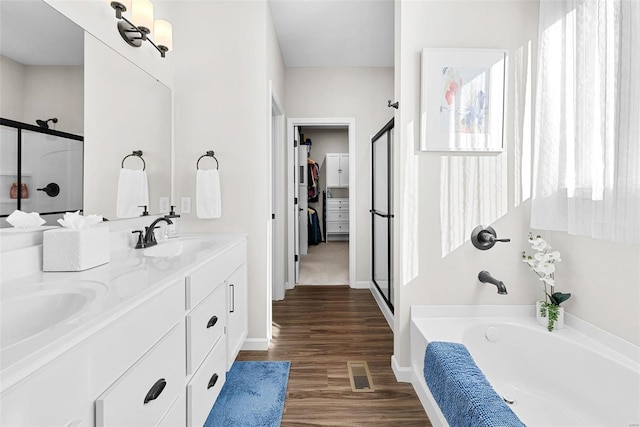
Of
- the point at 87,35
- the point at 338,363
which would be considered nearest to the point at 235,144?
the point at 87,35

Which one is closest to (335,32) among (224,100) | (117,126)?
(224,100)

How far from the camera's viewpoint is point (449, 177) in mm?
1934

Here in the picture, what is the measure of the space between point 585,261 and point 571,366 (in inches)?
20.7

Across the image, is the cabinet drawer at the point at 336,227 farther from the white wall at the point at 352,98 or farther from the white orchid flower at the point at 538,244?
the white orchid flower at the point at 538,244

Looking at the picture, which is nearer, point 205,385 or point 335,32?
point 205,385

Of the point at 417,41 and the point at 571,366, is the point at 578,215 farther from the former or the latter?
the point at 417,41

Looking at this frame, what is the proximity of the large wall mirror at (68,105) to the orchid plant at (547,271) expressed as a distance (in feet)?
7.58

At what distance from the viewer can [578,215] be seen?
1.58 metres

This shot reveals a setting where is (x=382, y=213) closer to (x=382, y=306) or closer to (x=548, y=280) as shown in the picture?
(x=382, y=306)

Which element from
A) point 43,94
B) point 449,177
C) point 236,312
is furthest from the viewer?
point 236,312

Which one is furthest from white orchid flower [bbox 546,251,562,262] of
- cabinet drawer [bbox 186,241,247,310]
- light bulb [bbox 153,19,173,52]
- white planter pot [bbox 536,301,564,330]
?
light bulb [bbox 153,19,173,52]

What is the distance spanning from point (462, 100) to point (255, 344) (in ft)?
6.99

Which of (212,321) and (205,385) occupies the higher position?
(212,321)

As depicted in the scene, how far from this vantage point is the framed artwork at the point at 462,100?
188 cm
